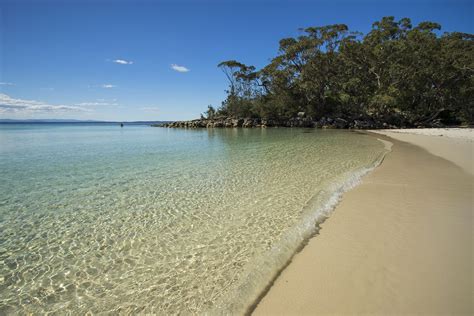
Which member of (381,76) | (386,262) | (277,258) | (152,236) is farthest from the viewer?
(381,76)

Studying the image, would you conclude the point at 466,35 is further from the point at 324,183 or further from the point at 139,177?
the point at 139,177

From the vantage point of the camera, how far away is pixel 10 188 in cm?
727

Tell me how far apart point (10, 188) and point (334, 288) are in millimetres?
9469

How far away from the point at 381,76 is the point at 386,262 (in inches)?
1604

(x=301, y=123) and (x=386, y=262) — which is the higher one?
(x=301, y=123)

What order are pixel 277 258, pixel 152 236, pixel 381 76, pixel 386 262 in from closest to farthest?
pixel 386 262 → pixel 277 258 → pixel 152 236 → pixel 381 76

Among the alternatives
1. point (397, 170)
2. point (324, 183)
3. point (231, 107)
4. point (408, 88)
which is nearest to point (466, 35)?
point (408, 88)

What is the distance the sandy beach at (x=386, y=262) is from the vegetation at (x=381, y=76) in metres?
31.8

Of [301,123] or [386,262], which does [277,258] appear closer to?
[386,262]

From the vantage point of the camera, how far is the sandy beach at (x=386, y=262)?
246 cm

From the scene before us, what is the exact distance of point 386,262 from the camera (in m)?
3.11

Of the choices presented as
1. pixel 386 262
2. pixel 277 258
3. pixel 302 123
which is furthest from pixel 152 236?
pixel 302 123

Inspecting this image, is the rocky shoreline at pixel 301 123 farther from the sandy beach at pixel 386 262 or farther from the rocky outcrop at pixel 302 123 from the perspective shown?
the sandy beach at pixel 386 262

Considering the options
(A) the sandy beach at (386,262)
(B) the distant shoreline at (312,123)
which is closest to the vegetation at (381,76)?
(B) the distant shoreline at (312,123)
